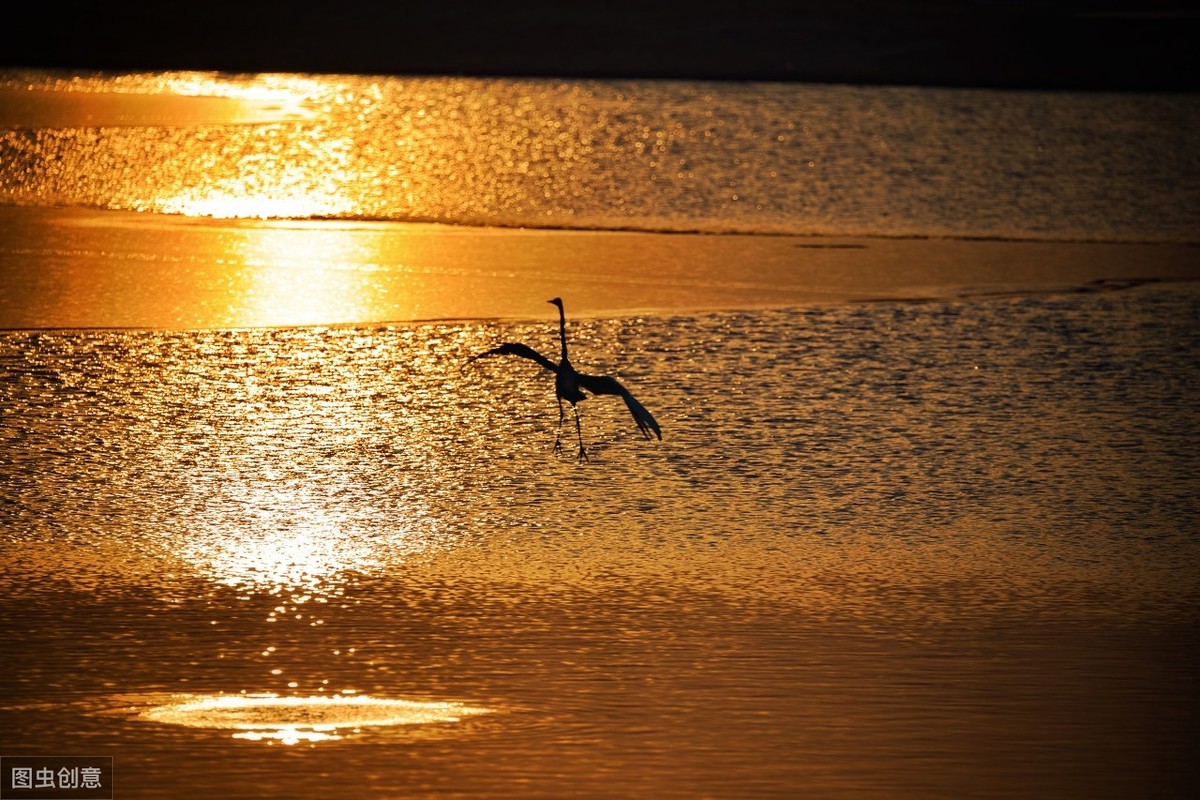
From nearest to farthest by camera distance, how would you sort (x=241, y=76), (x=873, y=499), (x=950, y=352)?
1. (x=873, y=499)
2. (x=950, y=352)
3. (x=241, y=76)

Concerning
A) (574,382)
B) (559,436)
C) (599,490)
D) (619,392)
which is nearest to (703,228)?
(559,436)

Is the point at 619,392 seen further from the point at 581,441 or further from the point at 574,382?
the point at 581,441

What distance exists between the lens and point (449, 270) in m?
6.65

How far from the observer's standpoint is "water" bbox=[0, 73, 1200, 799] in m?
3.23

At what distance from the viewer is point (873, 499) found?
175 inches

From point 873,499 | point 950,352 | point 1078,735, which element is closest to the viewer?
point 1078,735

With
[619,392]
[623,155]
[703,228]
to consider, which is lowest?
[619,392]

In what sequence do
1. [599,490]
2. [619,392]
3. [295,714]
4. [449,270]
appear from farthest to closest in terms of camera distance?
1. [449,270]
2. [599,490]
3. [619,392]
4. [295,714]

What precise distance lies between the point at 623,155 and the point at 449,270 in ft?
7.29

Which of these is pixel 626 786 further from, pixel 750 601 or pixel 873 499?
pixel 873 499

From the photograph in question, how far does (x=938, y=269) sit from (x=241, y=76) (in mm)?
5962

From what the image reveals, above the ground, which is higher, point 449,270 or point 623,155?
point 623,155

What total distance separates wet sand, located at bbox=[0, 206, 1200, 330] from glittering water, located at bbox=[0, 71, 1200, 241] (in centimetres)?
25

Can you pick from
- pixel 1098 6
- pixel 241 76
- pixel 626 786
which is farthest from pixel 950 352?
pixel 1098 6
